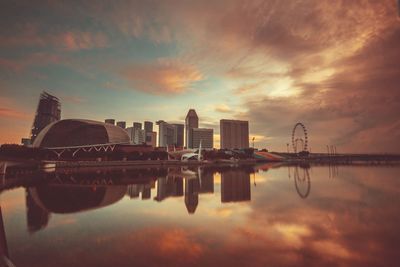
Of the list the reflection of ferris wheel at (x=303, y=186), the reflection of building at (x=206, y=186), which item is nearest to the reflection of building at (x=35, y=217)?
Result: the reflection of building at (x=206, y=186)

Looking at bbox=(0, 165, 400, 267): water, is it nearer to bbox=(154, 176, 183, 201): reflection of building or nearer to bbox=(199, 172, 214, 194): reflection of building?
bbox=(154, 176, 183, 201): reflection of building

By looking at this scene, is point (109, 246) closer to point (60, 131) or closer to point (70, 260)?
point (70, 260)

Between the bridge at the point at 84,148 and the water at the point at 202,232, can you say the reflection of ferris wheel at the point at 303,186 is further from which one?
the bridge at the point at 84,148

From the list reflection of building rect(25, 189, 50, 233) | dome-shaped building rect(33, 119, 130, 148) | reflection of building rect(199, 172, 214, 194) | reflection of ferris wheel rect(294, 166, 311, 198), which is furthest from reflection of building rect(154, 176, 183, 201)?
dome-shaped building rect(33, 119, 130, 148)

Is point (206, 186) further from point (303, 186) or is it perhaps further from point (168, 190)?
point (303, 186)

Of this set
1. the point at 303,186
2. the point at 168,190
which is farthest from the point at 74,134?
the point at 303,186

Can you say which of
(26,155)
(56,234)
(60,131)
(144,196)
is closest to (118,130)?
(60,131)

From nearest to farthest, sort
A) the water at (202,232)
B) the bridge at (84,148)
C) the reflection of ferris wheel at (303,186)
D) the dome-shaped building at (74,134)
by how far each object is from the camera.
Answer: the water at (202,232) < the reflection of ferris wheel at (303,186) < the bridge at (84,148) < the dome-shaped building at (74,134)
